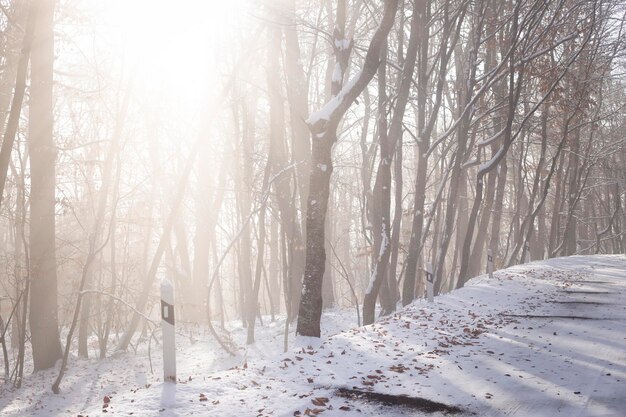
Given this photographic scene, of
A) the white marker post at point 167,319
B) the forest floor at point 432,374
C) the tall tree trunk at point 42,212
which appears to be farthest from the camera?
the tall tree trunk at point 42,212

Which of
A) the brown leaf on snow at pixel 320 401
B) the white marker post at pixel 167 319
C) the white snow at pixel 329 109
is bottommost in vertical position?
the brown leaf on snow at pixel 320 401

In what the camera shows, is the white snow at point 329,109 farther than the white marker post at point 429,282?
No

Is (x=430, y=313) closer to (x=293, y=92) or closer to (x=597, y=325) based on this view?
(x=597, y=325)

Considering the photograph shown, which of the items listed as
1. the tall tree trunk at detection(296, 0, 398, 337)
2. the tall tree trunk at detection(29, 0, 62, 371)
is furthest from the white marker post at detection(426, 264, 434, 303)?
the tall tree trunk at detection(29, 0, 62, 371)

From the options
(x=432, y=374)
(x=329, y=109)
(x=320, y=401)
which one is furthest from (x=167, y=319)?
(x=329, y=109)

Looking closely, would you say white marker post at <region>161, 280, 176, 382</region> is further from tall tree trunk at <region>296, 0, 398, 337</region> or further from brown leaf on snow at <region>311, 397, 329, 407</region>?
tall tree trunk at <region>296, 0, 398, 337</region>

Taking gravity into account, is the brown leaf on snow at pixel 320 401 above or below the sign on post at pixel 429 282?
below

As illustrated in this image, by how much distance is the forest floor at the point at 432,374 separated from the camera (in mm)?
5207

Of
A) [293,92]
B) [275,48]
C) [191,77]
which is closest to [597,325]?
[293,92]

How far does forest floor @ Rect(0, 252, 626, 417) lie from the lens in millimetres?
5207

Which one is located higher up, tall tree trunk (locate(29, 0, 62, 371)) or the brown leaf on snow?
tall tree trunk (locate(29, 0, 62, 371))

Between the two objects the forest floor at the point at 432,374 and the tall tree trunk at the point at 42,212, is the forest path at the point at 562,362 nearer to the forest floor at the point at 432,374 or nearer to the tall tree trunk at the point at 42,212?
the forest floor at the point at 432,374

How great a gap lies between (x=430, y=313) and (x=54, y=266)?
28.7 ft

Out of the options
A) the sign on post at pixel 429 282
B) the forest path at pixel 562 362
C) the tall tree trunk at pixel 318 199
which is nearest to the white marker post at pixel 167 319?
the tall tree trunk at pixel 318 199
